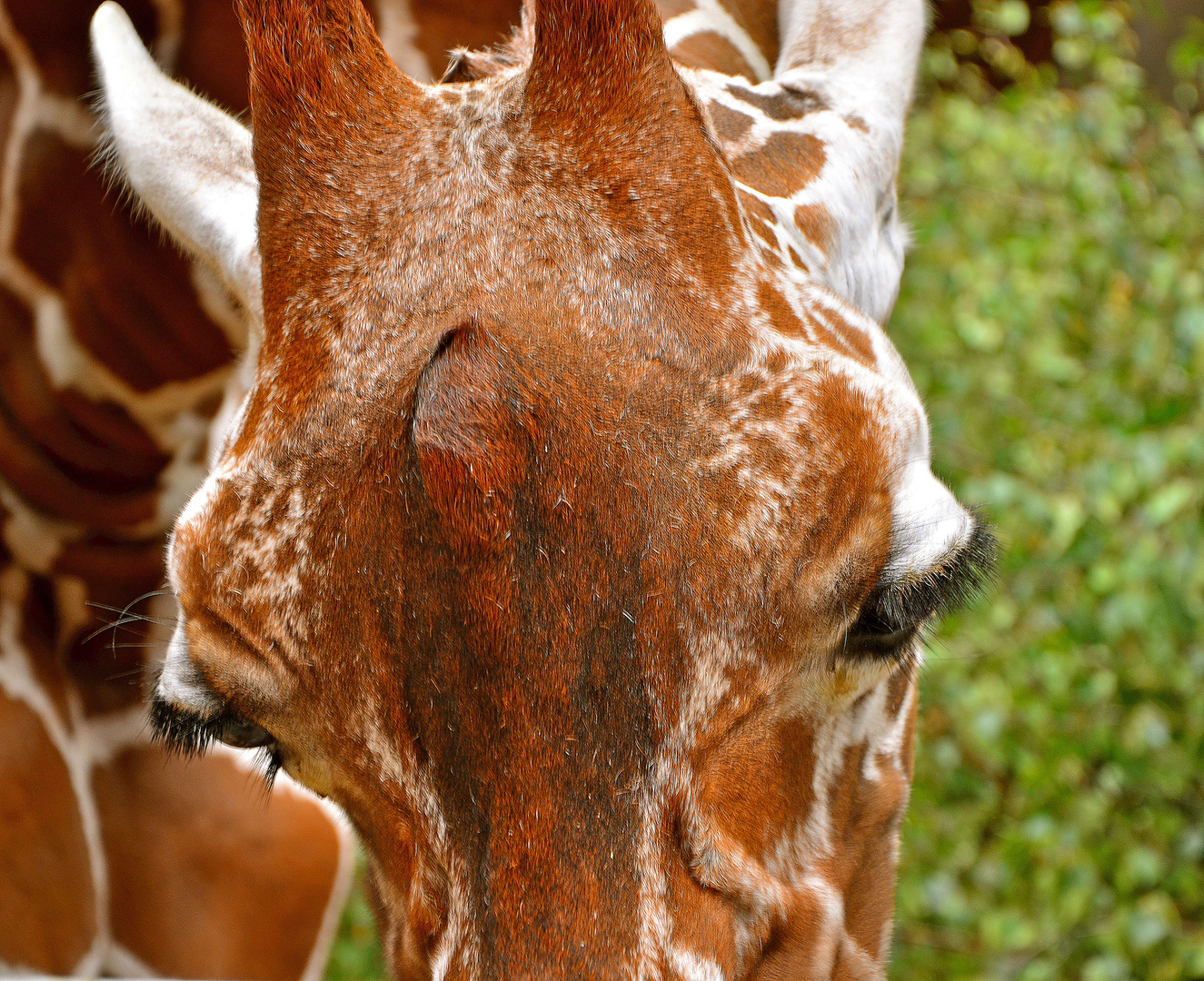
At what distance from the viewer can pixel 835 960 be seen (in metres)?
1.50

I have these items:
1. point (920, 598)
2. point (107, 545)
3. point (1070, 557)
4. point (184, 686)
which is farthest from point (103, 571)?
point (1070, 557)

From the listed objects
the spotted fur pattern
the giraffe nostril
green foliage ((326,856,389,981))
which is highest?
the giraffe nostril

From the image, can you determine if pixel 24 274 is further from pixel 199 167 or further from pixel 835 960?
pixel 835 960

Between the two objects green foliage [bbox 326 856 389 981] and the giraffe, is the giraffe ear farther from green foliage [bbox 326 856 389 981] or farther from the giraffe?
green foliage [bbox 326 856 389 981]

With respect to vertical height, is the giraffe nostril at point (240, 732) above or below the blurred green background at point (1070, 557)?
above

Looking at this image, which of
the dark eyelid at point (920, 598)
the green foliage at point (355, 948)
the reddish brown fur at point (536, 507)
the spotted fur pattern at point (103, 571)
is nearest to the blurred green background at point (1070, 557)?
the green foliage at point (355, 948)

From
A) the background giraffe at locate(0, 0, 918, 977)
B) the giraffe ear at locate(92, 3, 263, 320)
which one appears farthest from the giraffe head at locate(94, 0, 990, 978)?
the background giraffe at locate(0, 0, 918, 977)

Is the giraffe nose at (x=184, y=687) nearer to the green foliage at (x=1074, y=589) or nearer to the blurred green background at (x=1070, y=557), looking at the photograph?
the green foliage at (x=1074, y=589)

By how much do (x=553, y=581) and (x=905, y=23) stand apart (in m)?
1.19

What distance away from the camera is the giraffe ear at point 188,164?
171 centimetres

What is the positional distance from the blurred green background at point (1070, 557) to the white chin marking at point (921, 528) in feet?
6.12

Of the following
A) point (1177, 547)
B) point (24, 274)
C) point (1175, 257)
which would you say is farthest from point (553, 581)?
point (1175, 257)

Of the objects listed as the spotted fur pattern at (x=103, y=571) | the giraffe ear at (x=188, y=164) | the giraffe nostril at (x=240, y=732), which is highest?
the giraffe ear at (x=188, y=164)

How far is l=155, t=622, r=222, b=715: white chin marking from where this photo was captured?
4.56 feet
